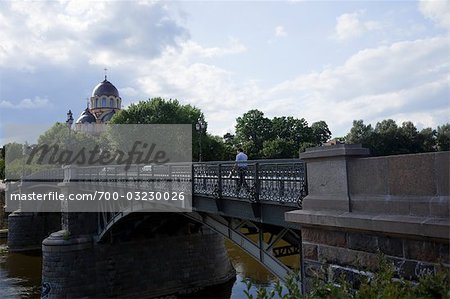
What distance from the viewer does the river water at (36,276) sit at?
72.9 ft

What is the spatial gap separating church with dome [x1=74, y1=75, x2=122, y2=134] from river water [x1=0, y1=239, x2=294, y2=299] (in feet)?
201

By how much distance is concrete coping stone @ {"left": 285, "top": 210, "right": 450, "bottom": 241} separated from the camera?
4.40 metres

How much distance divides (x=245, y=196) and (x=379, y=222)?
16.5 ft

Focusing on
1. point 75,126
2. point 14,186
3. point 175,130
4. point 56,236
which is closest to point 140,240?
point 56,236

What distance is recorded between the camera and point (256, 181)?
30.7 feet

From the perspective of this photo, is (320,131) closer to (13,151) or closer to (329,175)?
(13,151)

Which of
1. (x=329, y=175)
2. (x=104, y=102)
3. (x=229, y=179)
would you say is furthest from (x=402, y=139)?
(x=104, y=102)

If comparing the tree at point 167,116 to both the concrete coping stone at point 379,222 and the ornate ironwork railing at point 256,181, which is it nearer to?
the ornate ironwork railing at point 256,181

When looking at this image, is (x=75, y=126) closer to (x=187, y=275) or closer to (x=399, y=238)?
(x=187, y=275)

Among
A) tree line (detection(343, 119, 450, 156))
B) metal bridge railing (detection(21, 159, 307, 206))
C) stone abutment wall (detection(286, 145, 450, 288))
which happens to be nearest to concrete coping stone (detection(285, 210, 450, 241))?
stone abutment wall (detection(286, 145, 450, 288))

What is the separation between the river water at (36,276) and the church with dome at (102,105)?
6112cm

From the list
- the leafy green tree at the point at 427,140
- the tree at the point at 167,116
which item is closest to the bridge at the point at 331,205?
the tree at the point at 167,116

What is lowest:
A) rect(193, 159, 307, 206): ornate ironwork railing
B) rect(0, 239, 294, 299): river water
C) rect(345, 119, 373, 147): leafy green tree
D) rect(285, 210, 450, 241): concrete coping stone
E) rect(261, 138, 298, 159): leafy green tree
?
rect(0, 239, 294, 299): river water

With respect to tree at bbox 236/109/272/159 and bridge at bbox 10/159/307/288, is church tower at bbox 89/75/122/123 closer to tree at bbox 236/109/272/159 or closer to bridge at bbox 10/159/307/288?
tree at bbox 236/109/272/159
